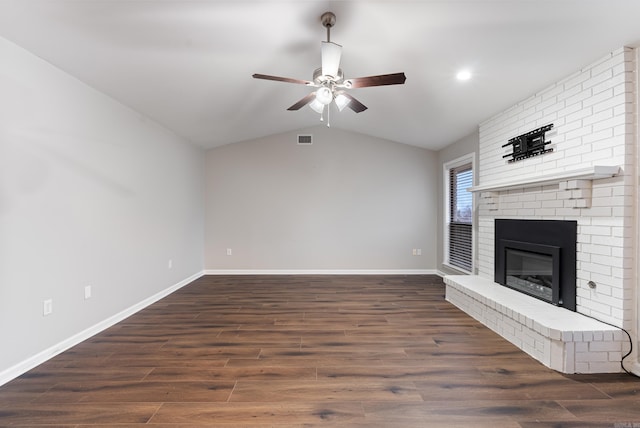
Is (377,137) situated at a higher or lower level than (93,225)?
higher

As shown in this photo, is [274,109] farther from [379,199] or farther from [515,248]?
[515,248]

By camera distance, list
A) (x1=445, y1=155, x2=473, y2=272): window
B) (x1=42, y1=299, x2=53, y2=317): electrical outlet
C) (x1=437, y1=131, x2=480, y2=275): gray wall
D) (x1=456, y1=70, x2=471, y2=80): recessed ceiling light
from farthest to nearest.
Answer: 1. (x1=445, y1=155, x2=473, y2=272): window
2. (x1=437, y1=131, x2=480, y2=275): gray wall
3. (x1=456, y1=70, x2=471, y2=80): recessed ceiling light
4. (x1=42, y1=299, x2=53, y2=317): electrical outlet

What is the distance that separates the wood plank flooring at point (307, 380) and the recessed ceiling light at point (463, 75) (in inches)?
100

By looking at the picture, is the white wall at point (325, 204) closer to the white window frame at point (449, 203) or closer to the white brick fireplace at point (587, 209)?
the white window frame at point (449, 203)

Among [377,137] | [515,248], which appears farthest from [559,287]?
[377,137]

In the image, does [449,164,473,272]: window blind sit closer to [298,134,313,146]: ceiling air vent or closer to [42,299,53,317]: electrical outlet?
[298,134,313,146]: ceiling air vent

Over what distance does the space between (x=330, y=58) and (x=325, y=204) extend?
11.4ft

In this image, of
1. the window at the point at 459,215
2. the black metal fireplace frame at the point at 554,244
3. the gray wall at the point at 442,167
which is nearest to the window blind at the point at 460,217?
the window at the point at 459,215

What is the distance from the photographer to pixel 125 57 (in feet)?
7.78

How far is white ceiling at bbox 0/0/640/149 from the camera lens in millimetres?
1900

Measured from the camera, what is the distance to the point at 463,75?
9.33 feet

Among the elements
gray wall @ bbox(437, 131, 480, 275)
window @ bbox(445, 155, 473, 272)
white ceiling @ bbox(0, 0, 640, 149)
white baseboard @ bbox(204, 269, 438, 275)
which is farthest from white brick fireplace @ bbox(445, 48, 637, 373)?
white baseboard @ bbox(204, 269, 438, 275)

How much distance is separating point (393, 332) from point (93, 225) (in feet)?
10.2

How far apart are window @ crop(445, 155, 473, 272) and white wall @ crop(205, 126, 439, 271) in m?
0.36
